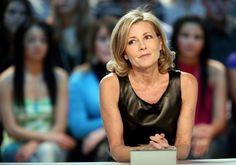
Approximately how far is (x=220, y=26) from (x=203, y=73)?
1.21 feet

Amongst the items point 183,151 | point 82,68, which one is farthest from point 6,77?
point 183,151

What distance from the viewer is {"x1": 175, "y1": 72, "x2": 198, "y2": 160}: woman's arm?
1745 millimetres

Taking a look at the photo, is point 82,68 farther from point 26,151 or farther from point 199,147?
point 199,147

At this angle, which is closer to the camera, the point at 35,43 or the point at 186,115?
the point at 186,115

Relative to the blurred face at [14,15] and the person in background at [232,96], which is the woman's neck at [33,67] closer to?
the blurred face at [14,15]

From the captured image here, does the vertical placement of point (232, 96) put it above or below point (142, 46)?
below

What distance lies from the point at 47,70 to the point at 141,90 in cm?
203

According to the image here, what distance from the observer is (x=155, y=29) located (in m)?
1.80

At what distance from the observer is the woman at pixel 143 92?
174 cm

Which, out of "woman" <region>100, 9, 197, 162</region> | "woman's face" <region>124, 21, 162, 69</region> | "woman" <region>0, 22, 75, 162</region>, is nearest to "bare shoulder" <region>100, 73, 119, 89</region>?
"woman" <region>100, 9, 197, 162</region>

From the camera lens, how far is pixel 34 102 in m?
3.73

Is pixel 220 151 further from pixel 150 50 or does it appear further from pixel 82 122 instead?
pixel 150 50

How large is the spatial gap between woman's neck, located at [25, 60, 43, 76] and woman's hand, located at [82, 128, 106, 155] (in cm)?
59

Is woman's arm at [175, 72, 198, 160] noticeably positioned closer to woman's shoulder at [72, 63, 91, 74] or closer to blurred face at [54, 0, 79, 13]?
woman's shoulder at [72, 63, 91, 74]
